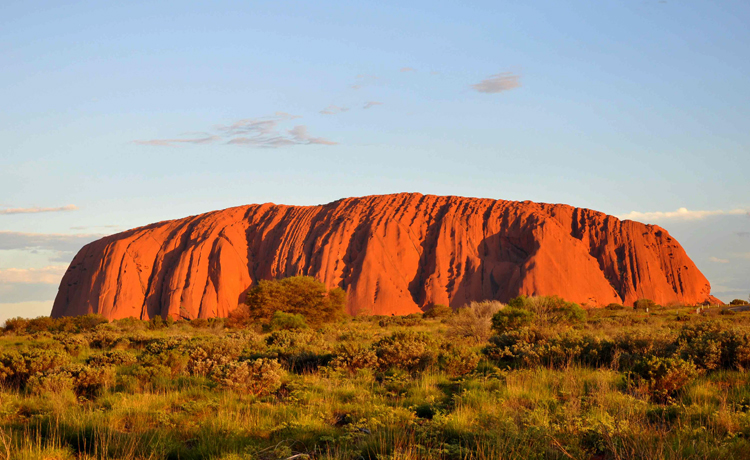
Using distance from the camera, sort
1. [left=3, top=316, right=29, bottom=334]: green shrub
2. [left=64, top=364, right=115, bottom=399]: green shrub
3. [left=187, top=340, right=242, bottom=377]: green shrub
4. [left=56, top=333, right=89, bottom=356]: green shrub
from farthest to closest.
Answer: [left=3, top=316, right=29, bottom=334]: green shrub
[left=56, top=333, right=89, bottom=356]: green shrub
[left=187, top=340, right=242, bottom=377]: green shrub
[left=64, top=364, right=115, bottom=399]: green shrub

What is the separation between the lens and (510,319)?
70.9ft

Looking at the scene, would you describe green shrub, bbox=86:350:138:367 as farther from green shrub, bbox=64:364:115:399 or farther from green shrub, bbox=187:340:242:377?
green shrub, bbox=64:364:115:399

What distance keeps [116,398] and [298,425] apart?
12.9 feet

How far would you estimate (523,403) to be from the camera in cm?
777

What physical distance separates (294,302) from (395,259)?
26233mm

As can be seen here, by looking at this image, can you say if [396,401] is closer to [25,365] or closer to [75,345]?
[25,365]

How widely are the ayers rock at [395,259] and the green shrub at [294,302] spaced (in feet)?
59.7

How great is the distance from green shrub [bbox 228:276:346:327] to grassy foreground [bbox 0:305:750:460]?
20709mm

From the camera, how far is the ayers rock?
5769 centimetres

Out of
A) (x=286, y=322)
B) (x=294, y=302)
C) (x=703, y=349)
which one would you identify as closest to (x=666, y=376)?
(x=703, y=349)

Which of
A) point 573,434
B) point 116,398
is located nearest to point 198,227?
point 116,398

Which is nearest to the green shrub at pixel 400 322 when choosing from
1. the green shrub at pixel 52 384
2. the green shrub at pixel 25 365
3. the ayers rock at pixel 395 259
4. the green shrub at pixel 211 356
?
the ayers rock at pixel 395 259

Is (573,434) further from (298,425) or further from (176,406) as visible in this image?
(176,406)

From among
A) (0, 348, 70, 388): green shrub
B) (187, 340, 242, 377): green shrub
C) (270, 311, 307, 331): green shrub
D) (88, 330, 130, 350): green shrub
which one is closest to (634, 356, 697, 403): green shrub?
(187, 340, 242, 377): green shrub
